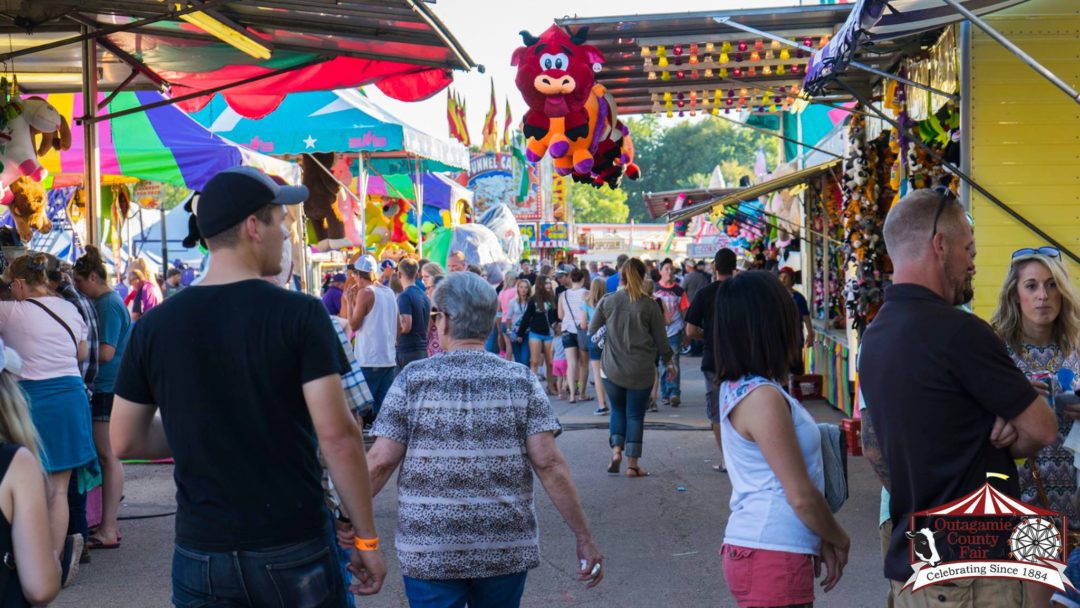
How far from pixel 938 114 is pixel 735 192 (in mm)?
9075

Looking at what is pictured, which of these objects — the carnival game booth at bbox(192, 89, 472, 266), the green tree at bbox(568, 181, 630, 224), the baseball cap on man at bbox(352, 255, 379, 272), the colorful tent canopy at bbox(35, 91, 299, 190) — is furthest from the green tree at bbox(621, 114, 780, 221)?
the baseball cap on man at bbox(352, 255, 379, 272)

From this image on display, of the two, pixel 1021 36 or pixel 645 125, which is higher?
pixel 645 125

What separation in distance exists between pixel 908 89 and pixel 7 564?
26.9ft

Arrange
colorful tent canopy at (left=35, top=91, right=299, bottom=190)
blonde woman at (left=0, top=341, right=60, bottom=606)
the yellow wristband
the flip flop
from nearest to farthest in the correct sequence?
blonde woman at (left=0, top=341, right=60, bottom=606), the yellow wristband, the flip flop, colorful tent canopy at (left=35, top=91, right=299, bottom=190)

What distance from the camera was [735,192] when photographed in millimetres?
17828

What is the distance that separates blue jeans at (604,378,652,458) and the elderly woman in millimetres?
6145

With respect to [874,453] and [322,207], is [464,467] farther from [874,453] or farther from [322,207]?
[322,207]

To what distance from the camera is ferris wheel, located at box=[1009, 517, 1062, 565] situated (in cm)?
318

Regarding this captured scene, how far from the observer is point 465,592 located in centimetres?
414

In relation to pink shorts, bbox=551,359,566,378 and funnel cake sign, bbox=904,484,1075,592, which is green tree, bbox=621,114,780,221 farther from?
funnel cake sign, bbox=904,484,1075,592

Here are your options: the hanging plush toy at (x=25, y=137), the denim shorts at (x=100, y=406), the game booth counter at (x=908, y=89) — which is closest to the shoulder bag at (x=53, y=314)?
the denim shorts at (x=100, y=406)

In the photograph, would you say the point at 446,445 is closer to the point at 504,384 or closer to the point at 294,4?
the point at 504,384

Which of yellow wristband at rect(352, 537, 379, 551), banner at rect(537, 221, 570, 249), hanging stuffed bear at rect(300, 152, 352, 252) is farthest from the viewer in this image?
banner at rect(537, 221, 570, 249)

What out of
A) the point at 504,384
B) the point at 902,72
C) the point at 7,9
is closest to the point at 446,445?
the point at 504,384
